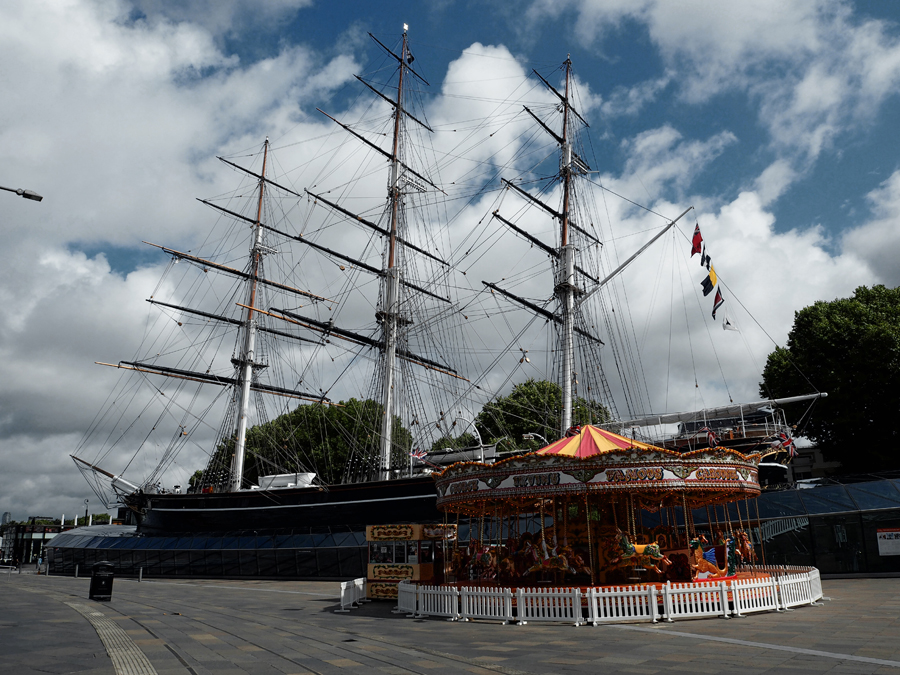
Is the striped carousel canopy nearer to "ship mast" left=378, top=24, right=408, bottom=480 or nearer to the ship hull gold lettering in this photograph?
the ship hull gold lettering


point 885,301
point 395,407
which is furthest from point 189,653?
point 885,301

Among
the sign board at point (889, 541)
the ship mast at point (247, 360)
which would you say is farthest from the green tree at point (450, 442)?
the sign board at point (889, 541)

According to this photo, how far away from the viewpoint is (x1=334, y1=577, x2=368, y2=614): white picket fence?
1610 centimetres

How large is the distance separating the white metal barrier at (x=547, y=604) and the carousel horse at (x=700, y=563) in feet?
12.8

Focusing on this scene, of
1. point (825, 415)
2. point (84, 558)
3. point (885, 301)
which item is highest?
point (885, 301)

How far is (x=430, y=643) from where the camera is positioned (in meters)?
10.1

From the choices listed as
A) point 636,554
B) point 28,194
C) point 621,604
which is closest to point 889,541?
point 636,554

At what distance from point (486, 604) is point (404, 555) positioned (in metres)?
5.89

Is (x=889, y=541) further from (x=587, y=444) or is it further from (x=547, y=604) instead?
(x=547, y=604)

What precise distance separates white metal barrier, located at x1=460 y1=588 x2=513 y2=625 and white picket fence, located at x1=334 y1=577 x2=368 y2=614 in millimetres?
4073

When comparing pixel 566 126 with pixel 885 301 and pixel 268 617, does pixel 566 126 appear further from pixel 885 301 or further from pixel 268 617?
pixel 268 617

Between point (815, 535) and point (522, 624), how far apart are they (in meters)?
14.7

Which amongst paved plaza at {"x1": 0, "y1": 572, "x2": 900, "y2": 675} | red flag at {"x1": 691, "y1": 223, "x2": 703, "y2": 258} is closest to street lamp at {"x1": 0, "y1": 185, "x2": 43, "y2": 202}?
paved plaza at {"x1": 0, "y1": 572, "x2": 900, "y2": 675}

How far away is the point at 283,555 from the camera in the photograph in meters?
31.5
